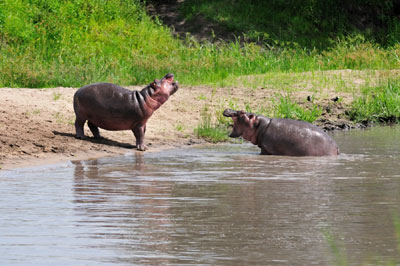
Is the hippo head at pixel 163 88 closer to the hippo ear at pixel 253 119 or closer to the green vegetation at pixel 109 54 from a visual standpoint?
the hippo ear at pixel 253 119

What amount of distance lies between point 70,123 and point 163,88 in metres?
1.59

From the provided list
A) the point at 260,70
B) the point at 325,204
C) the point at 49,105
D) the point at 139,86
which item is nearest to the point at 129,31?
the point at 260,70

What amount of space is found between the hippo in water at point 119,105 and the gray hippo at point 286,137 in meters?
0.92

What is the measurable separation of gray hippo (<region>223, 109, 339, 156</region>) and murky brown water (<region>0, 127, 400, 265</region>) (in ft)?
1.15

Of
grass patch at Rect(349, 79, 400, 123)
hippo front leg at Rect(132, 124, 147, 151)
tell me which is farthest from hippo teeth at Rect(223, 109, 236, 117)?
grass patch at Rect(349, 79, 400, 123)

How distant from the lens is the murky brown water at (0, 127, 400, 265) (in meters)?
4.30

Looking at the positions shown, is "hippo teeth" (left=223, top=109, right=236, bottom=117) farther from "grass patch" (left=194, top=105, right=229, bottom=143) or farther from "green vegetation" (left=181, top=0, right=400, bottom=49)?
"green vegetation" (left=181, top=0, right=400, bottom=49)

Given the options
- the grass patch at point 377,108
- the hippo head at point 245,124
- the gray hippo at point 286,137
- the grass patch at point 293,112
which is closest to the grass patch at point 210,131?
the grass patch at point 293,112

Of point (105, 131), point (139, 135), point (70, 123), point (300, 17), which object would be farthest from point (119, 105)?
point (300, 17)

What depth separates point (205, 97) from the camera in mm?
13586

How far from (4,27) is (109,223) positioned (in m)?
13.6

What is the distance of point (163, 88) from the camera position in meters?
9.70

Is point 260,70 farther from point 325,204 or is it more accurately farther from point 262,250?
point 262,250

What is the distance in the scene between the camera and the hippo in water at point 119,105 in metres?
9.52
